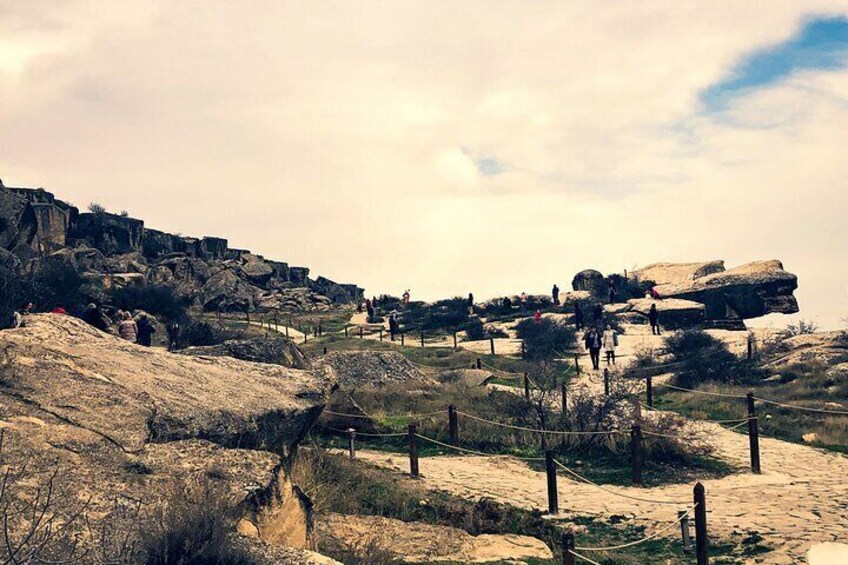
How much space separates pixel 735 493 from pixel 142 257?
61683mm

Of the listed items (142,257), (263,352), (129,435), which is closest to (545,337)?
(263,352)

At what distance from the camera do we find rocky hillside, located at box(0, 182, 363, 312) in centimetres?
5112

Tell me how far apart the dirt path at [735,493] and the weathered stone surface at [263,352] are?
2.36 metres

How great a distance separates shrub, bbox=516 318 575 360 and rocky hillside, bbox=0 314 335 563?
79.1ft

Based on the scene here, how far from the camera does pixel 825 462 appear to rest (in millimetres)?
13727

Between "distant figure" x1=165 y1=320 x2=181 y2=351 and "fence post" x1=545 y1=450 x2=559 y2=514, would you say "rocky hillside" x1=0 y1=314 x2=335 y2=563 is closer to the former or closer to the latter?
"fence post" x1=545 y1=450 x2=559 y2=514

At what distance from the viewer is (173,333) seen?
105 ft

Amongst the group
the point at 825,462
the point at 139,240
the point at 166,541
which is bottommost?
the point at 825,462

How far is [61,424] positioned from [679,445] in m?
11.4

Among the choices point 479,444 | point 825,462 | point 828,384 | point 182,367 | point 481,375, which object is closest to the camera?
point 182,367

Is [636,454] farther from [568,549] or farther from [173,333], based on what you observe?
[173,333]

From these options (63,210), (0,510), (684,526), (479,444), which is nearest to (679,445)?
(479,444)

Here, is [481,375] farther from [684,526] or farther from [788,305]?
[788,305]

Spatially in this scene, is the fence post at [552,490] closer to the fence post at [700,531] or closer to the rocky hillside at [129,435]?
the fence post at [700,531]
